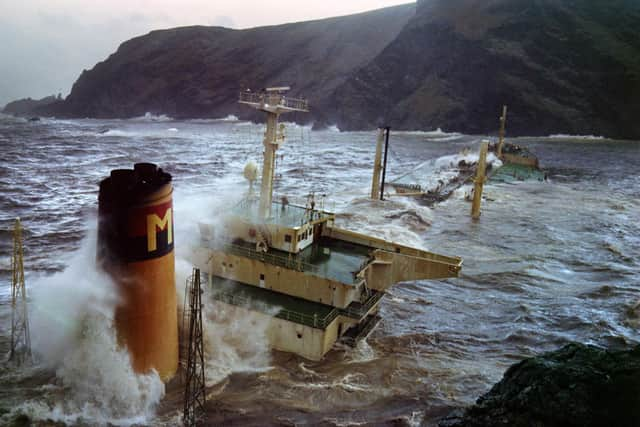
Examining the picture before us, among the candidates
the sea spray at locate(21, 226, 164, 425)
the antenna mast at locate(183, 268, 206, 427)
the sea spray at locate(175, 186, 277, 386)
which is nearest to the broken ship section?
the sea spray at locate(175, 186, 277, 386)

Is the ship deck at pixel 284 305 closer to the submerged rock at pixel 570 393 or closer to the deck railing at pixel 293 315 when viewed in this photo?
the deck railing at pixel 293 315

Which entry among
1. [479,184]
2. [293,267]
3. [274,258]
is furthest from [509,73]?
[293,267]

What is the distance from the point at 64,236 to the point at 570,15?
14957 centimetres

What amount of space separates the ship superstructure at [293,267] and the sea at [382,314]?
2.26ft

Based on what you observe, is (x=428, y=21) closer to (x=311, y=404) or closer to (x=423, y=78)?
(x=423, y=78)

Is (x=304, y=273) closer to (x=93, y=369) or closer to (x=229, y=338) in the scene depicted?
(x=229, y=338)

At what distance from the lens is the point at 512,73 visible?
430 feet

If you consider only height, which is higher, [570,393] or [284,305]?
[570,393]

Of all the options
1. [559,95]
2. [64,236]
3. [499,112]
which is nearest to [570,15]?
[559,95]

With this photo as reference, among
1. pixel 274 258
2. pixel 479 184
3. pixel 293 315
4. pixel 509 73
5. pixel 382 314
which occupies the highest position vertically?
pixel 509 73

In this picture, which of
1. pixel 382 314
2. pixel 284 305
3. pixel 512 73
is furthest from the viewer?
pixel 512 73

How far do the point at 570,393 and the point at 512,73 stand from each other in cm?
13603

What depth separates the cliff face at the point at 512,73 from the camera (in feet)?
412

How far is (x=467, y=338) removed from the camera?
19.6 meters
